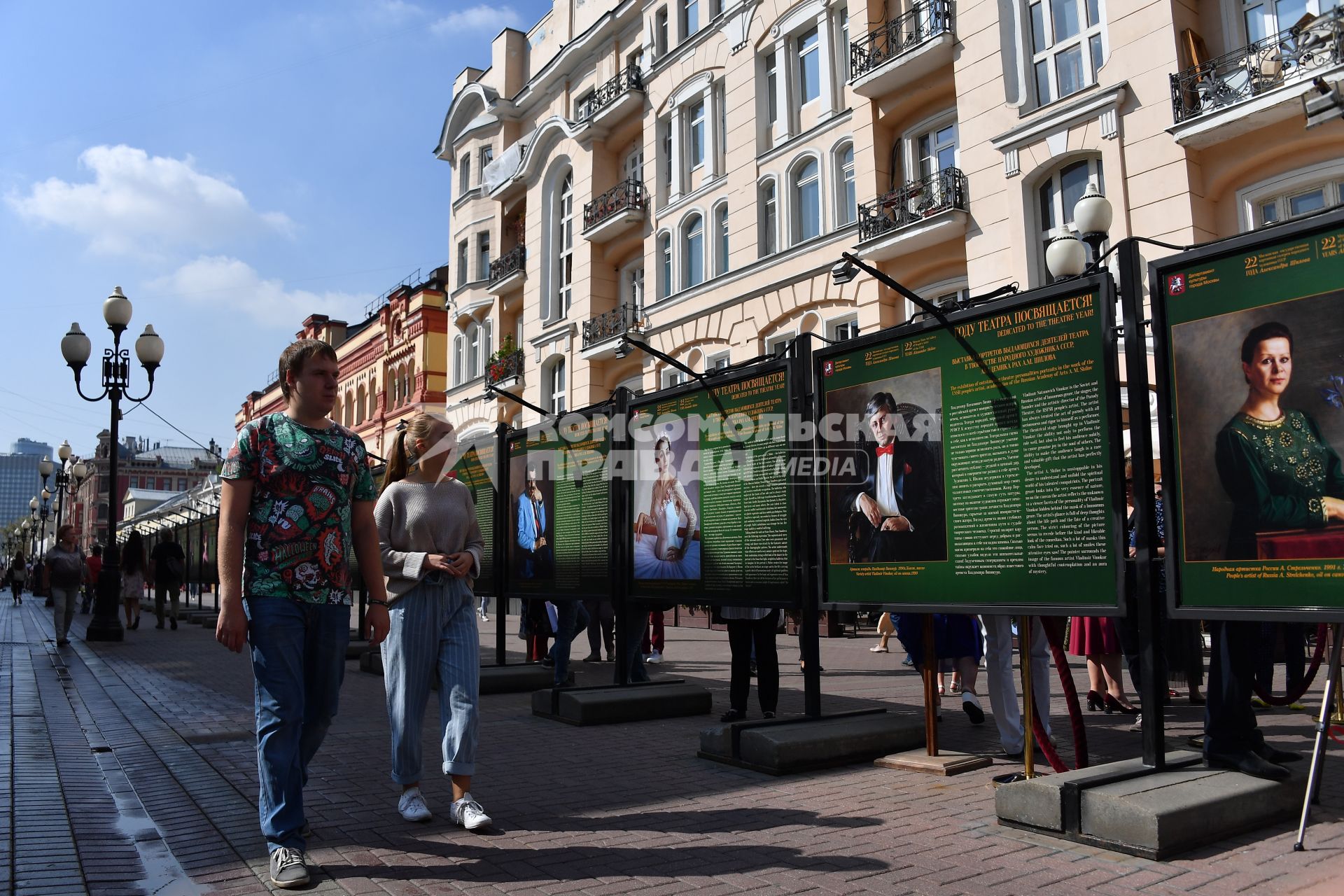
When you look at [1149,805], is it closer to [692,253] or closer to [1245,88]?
[1245,88]

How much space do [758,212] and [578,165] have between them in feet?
30.8

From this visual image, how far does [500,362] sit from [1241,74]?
2343 centimetres

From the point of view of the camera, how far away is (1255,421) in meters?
4.38

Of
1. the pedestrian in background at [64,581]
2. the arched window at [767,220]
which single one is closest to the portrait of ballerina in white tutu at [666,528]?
the pedestrian in background at [64,581]

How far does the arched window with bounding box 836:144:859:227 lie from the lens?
70.6ft

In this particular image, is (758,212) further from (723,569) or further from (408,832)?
(408,832)

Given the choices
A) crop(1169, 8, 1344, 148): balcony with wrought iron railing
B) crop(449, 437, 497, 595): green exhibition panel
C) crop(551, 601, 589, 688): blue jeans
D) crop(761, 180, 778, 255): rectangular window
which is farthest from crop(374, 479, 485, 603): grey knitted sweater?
crop(761, 180, 778, 255): rectangular window

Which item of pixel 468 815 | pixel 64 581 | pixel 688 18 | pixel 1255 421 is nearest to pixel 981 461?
pixel 1255 421

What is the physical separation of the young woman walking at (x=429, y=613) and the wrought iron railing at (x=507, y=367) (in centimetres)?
2812

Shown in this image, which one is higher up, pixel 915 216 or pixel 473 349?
pixel 473 349

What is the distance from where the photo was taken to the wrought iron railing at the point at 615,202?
1090 inches

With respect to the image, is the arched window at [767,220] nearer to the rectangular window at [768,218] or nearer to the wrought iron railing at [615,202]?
the rectangular window at [768,218]

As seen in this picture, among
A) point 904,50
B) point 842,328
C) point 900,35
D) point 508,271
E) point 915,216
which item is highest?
point 900,35

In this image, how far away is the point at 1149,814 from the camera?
4156 mm
